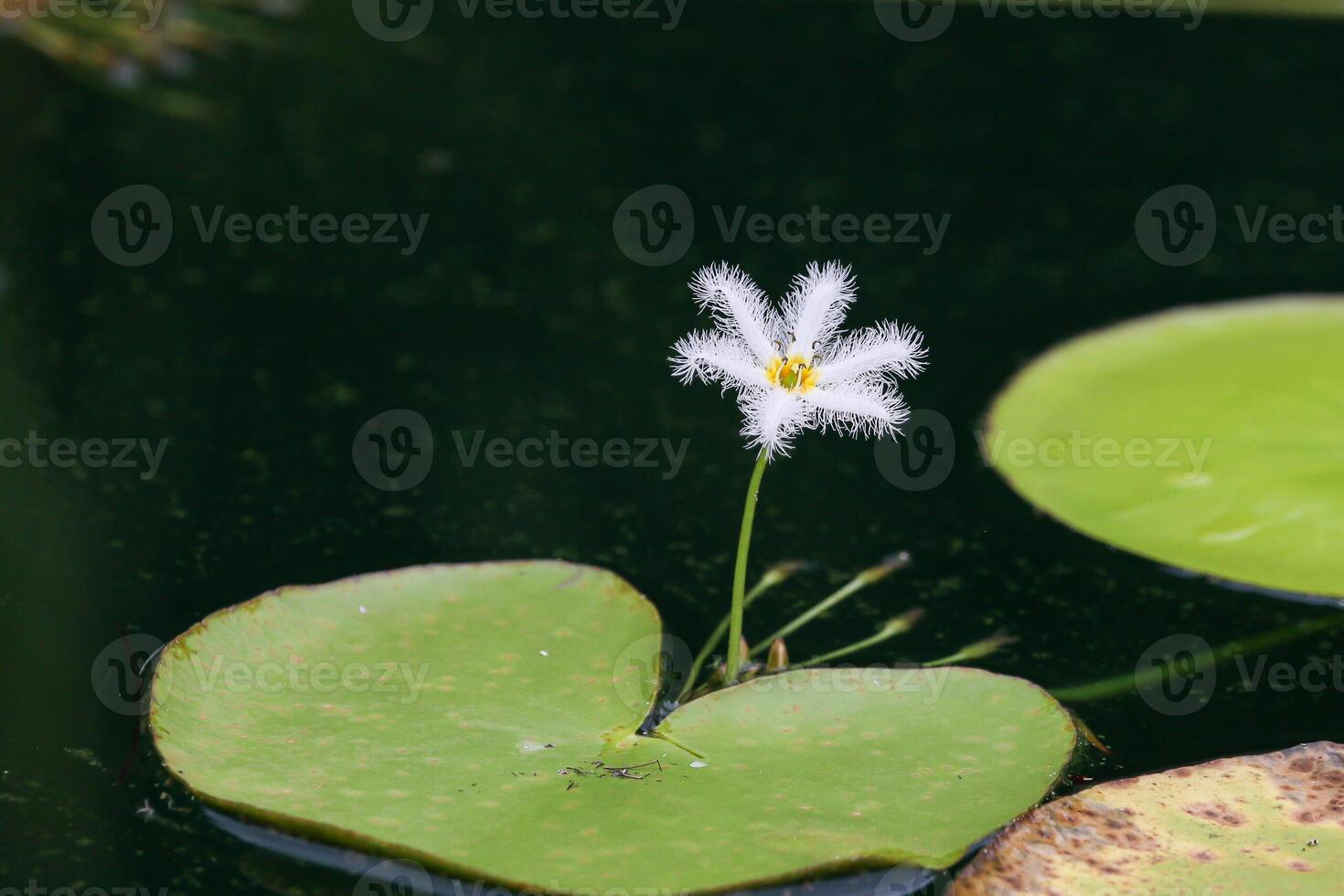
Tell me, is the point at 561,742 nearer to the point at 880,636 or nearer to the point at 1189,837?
the point at 880,636

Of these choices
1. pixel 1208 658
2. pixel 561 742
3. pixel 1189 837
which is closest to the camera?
pixel 1189 837

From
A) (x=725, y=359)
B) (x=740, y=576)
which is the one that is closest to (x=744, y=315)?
(x=725, y=359)

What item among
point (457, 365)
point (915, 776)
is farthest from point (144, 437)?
point (915, 776)

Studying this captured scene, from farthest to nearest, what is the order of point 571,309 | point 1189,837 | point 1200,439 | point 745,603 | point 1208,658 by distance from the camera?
point 571,309 → point 1200,439 → point 745,603 → point 1208,658 → point 1189,837

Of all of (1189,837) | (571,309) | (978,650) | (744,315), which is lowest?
(1189,837)

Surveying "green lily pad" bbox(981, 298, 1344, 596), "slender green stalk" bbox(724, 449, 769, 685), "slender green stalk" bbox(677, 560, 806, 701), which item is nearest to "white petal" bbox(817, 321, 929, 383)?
"slender green stalk" bbox(724, 449, 769, 685)

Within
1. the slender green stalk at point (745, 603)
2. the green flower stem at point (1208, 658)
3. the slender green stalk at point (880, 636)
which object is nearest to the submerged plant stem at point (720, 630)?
the slender green stalk at point (745, 603)

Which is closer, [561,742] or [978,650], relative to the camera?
[561,742]
